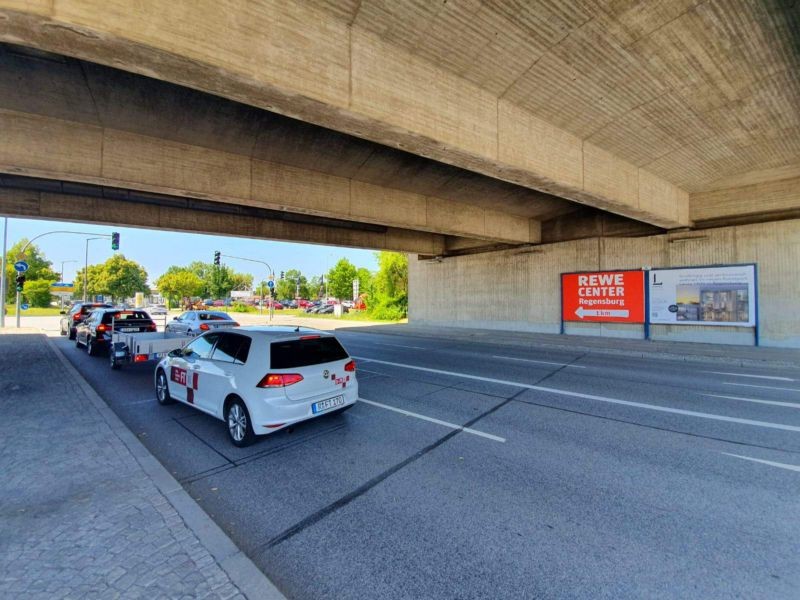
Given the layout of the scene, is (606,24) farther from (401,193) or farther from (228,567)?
(228,567)

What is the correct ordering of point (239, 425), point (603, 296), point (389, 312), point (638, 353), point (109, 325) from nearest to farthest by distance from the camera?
1. point (239, 425)
2. point (109, 325)
3. point (638, 353)
4. point (603, 296)
5. point (389, 312)

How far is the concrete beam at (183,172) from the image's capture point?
26.3 feet

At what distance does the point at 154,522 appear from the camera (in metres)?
3.14

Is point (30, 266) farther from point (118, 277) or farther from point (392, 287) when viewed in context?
point (392, 287)

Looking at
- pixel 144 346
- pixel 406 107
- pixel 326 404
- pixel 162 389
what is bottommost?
pixel 162 389

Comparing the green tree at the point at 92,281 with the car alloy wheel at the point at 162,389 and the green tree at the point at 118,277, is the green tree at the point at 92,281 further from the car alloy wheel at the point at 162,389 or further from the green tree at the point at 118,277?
the car alloy wheel at the point at 162,389

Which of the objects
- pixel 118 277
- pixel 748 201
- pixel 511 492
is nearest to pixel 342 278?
pixel 118 277

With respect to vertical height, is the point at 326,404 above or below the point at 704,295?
below

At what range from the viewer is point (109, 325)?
1264 cm

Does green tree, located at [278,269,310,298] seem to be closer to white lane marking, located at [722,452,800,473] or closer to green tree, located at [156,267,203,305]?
green tree, located at [156,267,203,305]

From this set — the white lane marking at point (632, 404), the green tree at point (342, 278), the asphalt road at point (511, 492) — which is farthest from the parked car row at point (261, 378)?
the green tree at point (342, 278)

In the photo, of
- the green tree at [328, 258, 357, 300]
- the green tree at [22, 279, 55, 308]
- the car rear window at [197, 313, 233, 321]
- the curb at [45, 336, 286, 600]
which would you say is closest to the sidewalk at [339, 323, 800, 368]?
the car rear window at [197, 313, 233, 321]

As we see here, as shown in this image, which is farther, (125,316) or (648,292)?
(648,292)

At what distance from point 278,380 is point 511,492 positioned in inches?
127
